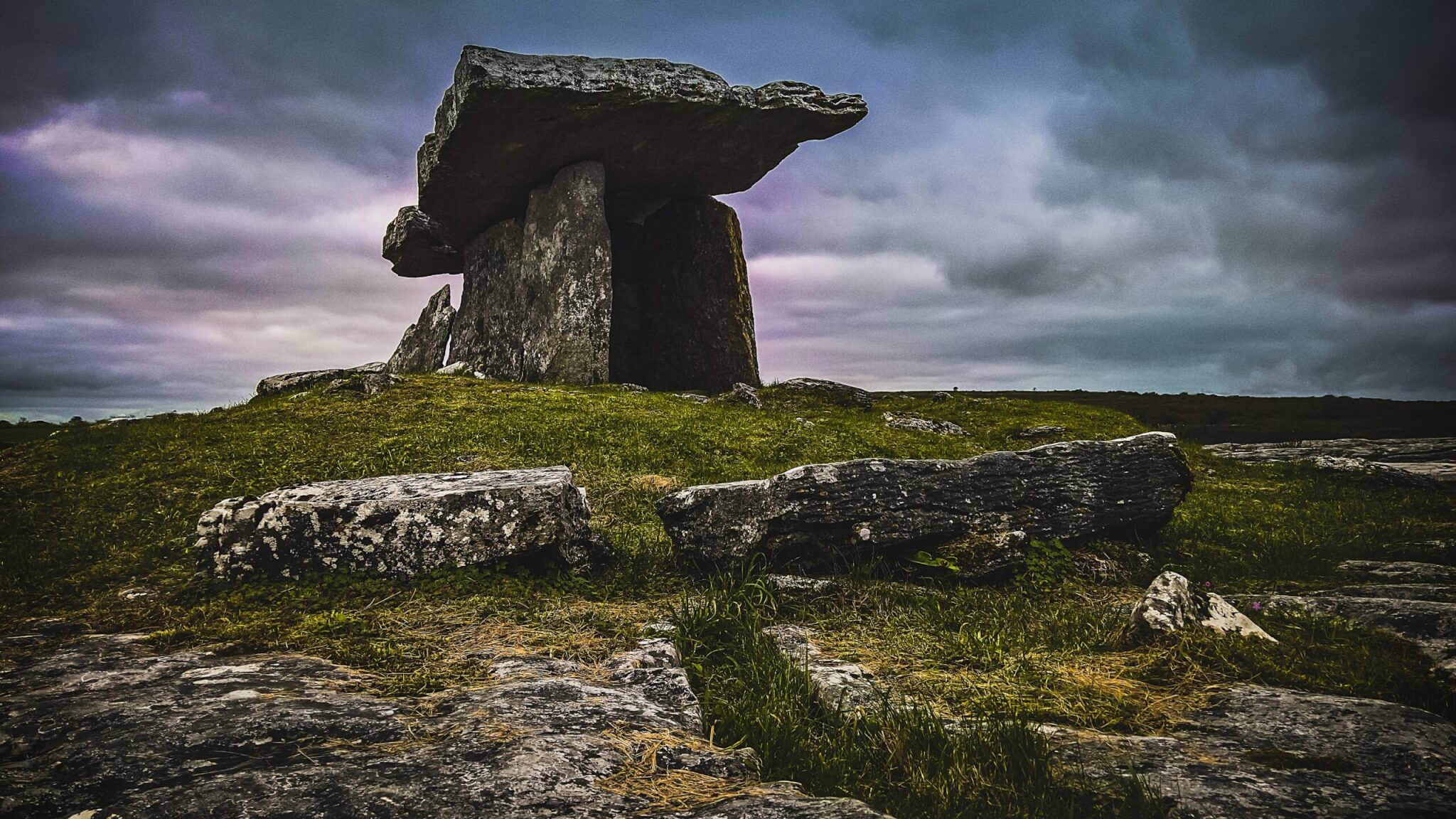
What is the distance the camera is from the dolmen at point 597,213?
17891 mm

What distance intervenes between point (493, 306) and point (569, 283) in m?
4.51

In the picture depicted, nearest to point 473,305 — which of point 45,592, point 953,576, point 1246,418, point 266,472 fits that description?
point 266,472

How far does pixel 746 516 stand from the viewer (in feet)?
20.6

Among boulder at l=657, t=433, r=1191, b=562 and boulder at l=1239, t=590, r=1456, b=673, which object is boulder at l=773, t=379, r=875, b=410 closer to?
boulder at l=657, t=433, r=1191, b=562

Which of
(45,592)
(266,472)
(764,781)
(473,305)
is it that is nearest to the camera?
(764,781)

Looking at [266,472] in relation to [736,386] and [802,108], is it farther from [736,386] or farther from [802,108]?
[802,108]

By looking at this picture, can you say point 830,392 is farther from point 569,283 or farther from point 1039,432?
point 569,283

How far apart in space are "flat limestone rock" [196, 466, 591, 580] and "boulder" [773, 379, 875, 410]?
13849 mm

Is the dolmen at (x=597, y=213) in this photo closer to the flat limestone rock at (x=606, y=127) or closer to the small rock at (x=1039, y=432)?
the flat limestone rock at (x=606, y=127)

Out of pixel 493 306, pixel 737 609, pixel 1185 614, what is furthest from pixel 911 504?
pixel 493 306

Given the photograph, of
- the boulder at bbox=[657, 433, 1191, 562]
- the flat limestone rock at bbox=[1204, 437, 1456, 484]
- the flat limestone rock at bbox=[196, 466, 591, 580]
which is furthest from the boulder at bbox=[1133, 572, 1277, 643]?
the flat limestone rock at bbox=[1204, 437, 1456, 484]

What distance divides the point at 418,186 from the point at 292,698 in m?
21.1

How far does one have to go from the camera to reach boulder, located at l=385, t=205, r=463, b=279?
25595 millimetres

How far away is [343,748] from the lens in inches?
117
